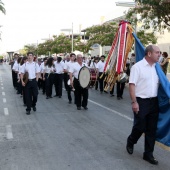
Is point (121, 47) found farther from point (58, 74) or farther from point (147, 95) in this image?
point (147, 95)

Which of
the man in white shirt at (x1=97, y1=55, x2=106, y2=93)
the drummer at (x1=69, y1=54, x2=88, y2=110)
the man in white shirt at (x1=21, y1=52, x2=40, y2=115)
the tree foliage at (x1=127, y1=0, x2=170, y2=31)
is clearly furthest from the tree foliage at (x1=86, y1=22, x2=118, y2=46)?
the man in white shirt at (x1=21, y1=52, x2=40, y2=115)

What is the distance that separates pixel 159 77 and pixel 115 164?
155cm

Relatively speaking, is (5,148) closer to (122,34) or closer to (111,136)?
(111,136)

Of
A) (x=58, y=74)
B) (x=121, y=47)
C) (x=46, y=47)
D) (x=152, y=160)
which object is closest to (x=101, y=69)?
(x=58, y=74)

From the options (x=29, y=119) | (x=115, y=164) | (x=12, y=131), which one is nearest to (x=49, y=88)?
(x=29, y=119)

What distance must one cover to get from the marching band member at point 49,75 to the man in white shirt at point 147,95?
959 cm

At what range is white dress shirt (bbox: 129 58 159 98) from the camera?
524 centimetres

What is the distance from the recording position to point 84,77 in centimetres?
1112

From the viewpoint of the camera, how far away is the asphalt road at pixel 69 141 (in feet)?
17.5

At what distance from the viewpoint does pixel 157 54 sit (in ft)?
17.0

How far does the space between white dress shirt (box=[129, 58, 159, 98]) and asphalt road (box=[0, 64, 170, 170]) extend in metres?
1.14

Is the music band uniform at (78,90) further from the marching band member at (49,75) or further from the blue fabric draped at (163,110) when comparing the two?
the blue fabric draped at (163,110)

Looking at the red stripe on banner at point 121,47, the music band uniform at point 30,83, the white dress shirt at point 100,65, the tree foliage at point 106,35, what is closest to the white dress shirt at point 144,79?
the red stripe on banner at point 121,47

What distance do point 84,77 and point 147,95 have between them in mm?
5902
